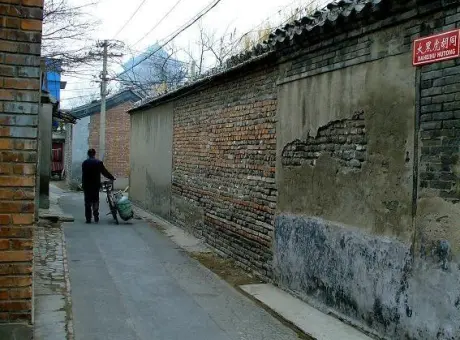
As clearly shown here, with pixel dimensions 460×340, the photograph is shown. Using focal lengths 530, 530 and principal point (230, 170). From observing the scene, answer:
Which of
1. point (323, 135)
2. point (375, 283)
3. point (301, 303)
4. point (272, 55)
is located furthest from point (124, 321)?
point (272, 55)

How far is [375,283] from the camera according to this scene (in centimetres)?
518

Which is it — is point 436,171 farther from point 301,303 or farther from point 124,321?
point 124,321

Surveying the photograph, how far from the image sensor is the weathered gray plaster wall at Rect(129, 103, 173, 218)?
544 inches

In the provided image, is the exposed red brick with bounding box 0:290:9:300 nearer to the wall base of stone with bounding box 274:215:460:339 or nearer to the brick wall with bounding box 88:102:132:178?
the wall base of stone with bounding box 274:215:460:339

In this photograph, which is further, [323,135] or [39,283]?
[39,283]

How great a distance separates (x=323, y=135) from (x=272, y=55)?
1.76 metres

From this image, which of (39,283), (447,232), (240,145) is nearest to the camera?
(447,232)

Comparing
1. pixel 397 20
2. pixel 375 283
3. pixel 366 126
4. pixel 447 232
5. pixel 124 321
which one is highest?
pixel 397 20

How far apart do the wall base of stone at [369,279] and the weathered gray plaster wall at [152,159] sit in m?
7.09

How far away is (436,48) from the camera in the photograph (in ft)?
14.5

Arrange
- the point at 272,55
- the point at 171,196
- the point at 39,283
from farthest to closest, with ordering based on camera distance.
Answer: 1. the point at 171,196
2. the point at 272,55
3. the point at 39,283

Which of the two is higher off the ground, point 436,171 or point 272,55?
point 272,55

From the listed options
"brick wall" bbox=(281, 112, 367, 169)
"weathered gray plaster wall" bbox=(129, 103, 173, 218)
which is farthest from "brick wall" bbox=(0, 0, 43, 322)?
"weathered gray plaster wall" bbox=(129, 103, 173, 218)

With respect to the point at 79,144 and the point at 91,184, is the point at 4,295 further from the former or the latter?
the point at 79,144
